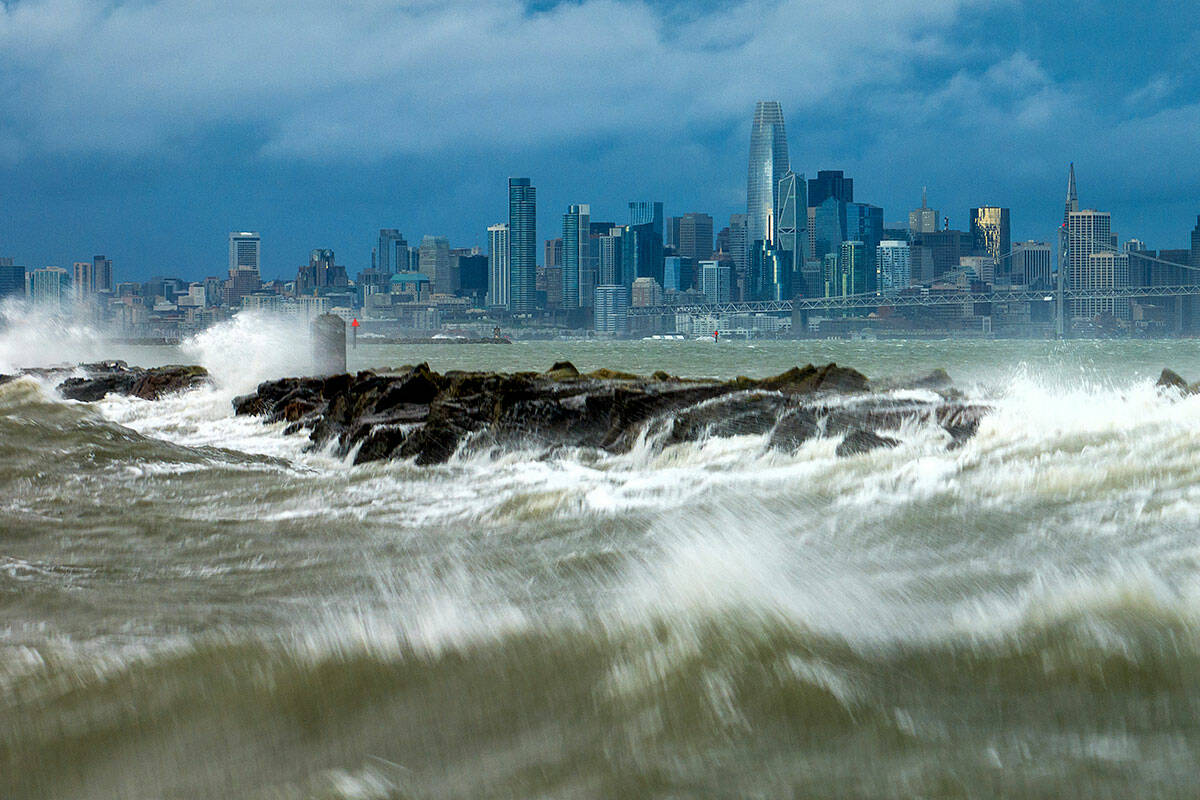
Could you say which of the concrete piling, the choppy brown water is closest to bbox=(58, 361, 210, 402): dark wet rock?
the concrete piling

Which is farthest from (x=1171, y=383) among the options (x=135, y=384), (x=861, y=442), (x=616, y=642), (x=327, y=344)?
(x=135, y=384)

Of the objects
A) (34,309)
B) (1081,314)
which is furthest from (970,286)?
(34,309)

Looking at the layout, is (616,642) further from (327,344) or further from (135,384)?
(135,384)

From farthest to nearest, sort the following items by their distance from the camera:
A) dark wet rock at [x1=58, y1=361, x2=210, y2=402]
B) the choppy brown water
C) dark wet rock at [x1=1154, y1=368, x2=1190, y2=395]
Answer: dark wet rock at [x1=58, y1=361, x2=210, y2=402] → dark wet rock at [x1=1154, y1=368, x2=1190, y2=395] → the choppy brown water

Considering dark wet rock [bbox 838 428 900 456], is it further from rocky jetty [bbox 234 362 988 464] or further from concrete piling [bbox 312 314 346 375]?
concrete piling [bbox 312 314 346 375]

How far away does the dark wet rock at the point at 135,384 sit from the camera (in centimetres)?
1992

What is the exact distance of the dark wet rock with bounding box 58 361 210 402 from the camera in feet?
65.4

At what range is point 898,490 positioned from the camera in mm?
6520

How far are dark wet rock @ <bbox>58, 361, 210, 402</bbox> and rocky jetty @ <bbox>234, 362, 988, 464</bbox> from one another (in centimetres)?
829

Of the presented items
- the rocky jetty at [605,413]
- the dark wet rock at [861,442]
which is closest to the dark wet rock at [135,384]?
the rocky jetty at [605,413]

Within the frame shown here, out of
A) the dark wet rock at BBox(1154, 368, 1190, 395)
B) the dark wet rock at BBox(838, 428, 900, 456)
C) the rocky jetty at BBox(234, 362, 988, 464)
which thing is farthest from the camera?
the dark wet rock at BBox(1154, 368, 1190, 395)

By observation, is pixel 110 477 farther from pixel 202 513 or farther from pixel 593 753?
pixel 593 753

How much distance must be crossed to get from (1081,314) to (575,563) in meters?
104

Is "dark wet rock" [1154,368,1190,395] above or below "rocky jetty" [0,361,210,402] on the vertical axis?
above
